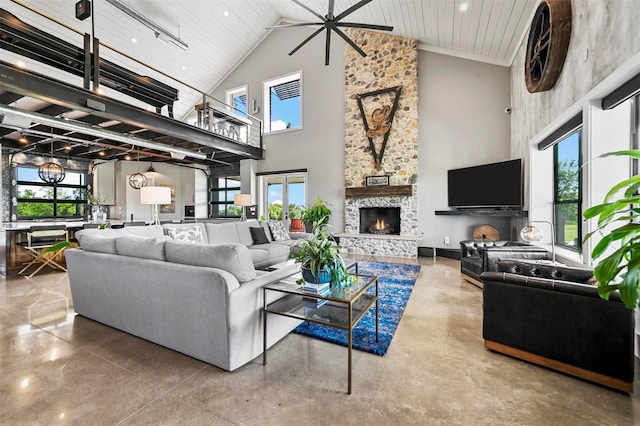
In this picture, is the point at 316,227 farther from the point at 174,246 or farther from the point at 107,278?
the point at 107,278

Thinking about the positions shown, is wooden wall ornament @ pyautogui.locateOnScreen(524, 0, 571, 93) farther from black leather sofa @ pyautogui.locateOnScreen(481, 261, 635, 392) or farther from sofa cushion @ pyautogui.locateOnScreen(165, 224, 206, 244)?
sofa cushion @ pyautogui.locateOnScreen(165, 224, 206, 244)

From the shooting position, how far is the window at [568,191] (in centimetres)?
349

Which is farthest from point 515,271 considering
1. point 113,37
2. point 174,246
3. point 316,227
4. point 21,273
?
point 113,37

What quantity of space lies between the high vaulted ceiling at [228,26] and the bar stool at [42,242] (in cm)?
343

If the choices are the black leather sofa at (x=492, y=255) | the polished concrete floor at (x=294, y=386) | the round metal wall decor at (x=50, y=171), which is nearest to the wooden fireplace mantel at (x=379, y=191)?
the black leather sofa at (x=492, y=255)

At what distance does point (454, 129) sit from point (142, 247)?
20.5 ft

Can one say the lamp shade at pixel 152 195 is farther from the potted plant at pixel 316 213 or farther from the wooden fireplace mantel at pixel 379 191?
the wooden fireplace mantel at pixel 379 191

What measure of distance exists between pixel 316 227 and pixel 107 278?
83.1 inches

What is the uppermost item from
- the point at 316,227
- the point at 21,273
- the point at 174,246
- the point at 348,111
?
the point at 348,111

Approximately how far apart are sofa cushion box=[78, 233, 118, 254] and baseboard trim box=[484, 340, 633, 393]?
3.57 metres

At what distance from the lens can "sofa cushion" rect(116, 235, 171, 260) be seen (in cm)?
234

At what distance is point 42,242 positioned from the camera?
4.99 metres

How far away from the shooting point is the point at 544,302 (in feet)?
6.37

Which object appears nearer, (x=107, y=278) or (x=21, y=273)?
(x=107, y=278)
